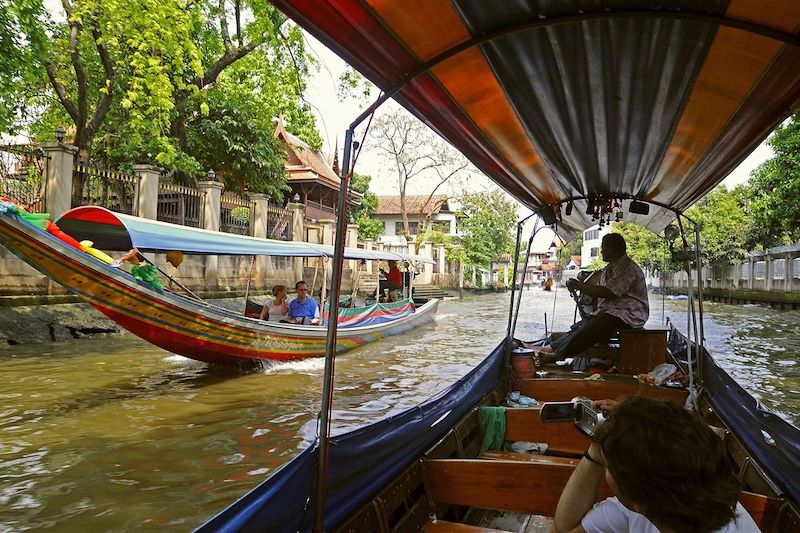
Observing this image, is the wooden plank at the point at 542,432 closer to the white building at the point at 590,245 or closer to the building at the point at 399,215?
the building at the point at 399,215

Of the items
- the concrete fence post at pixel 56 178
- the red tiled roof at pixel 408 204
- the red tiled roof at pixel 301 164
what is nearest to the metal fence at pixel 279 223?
the red tiled roof at pixel 301 164

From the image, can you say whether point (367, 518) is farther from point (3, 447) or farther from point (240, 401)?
point (240, 401)

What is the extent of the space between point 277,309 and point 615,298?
6.11 m

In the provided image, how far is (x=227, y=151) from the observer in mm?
17391

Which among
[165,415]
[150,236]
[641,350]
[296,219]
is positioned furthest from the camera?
[296,219]

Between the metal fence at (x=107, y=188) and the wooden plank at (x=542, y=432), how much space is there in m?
11.8

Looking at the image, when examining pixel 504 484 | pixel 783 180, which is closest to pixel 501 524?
pixel 504 484

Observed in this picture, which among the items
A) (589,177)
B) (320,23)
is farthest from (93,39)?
(320,23)

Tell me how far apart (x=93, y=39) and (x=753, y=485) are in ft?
52.1

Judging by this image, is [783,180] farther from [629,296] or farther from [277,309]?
[277,309]

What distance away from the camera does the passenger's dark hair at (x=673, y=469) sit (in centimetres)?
113

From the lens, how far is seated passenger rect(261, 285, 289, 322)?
368 inches

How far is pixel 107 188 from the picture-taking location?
42.0 feet

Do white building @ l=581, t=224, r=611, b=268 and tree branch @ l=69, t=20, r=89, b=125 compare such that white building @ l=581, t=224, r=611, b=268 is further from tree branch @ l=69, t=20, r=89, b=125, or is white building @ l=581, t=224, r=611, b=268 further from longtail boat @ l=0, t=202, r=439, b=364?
longtail boat @ l=0, t=202, r=439, b=364
